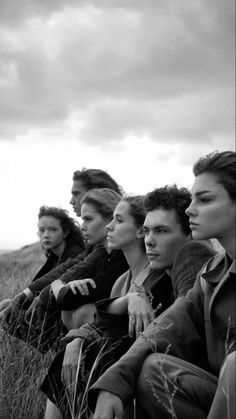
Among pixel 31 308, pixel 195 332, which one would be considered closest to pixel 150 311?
pixel 195 332

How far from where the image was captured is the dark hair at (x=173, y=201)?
4.06 metres

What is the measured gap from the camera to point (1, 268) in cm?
2234

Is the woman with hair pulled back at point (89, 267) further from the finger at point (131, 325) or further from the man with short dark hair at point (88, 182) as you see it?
the finger at point (131, 325)

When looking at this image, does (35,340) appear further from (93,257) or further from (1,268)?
(1,268)

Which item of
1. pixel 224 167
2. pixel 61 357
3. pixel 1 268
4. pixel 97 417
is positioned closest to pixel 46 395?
pixel 61 357

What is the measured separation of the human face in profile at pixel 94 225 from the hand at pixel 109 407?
2.66 metres

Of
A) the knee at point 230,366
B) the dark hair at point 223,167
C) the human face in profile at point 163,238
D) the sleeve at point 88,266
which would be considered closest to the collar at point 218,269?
the dark hair at point 223,167

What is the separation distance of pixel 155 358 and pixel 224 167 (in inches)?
39.6

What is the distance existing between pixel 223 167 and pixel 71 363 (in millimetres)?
1506

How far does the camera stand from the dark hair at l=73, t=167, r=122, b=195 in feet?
21.2

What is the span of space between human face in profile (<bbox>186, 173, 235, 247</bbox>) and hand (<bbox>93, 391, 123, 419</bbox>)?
0.87 metres

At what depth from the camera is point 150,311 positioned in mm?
3605

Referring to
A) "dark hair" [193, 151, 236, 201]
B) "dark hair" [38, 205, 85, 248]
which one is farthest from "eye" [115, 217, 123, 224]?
"dark hair" [38, 205, 85, 248]

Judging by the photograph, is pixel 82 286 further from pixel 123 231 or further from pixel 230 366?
pixel 230 366
